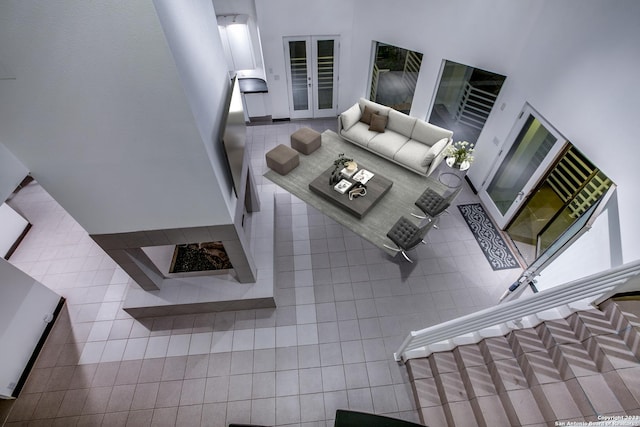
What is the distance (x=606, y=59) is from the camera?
3422 mm

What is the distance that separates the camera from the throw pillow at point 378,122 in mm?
6887

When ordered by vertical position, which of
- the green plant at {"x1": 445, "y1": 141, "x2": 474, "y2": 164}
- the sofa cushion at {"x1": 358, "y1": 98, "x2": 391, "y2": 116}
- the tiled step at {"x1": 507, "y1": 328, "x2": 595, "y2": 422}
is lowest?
the tiled step at {"x1": 507, "y1": 328, "x2": 595, "y2": 422}

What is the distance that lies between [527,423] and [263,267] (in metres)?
3.49

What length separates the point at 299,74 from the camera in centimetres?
742

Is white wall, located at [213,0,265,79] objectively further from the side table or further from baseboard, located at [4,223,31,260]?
baseboard, located at [4,223,31,260]

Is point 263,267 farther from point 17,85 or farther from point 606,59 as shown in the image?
point 606,59

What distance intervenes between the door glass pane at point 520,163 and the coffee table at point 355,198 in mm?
1988

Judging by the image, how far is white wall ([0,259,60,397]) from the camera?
3738 millimetres

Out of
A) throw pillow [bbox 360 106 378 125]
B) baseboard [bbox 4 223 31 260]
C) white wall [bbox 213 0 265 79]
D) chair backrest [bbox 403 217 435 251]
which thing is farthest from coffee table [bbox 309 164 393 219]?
baseboard [bbox 4 223 31 260]

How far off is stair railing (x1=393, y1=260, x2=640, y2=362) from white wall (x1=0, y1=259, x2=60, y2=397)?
4996 millimetres

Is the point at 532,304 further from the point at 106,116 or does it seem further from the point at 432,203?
the point at 106,116

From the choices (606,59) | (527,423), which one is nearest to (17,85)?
(527,423)

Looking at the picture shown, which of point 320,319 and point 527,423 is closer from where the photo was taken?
point 527,423

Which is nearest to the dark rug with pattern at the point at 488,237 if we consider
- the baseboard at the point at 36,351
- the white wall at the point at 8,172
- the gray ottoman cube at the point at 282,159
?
the gray ottoman cube at the point at 282,159
